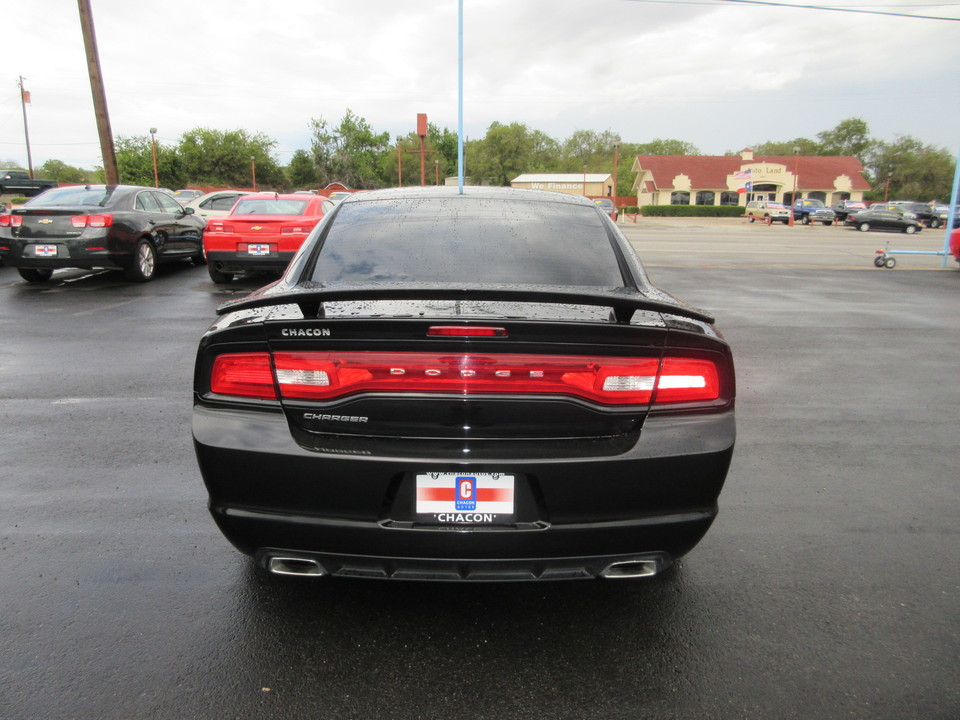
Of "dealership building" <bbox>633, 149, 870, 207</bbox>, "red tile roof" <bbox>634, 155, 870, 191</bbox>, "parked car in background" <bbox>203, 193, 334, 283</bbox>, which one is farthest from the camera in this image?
"red tile roof" <bbox>634, 155, 870, 191</bbox>

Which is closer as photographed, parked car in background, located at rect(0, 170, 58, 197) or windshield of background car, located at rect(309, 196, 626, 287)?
windshield of background car, located at rect(309, 196, 626, 287)

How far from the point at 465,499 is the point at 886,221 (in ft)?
156

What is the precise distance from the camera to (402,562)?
7.67 feet

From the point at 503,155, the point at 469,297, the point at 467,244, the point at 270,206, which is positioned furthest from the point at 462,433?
the point at 503,155

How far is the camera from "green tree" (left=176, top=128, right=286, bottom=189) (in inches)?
2916

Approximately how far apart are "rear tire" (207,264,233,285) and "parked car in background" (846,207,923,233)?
41271 millimetres

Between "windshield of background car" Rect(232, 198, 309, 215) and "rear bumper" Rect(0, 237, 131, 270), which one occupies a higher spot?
"windshield of background car" Rect(232, 198, 309, 215)

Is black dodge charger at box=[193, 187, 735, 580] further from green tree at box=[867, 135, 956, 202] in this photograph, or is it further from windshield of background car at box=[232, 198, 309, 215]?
green tree at box=[867, 135, 956, 202]

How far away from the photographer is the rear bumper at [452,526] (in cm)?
229

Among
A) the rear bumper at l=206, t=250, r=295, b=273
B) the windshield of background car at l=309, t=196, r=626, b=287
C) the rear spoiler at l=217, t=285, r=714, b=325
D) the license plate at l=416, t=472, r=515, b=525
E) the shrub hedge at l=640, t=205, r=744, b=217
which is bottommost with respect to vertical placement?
the shrub hedge at l=640, t=205, r=744, b=217

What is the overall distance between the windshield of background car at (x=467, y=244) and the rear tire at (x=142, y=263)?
372 inches

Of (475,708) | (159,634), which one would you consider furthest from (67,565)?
(475,708)

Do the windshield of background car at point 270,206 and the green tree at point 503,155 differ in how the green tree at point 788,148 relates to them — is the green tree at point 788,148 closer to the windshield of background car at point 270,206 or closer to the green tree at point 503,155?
the green tree at point 503,155

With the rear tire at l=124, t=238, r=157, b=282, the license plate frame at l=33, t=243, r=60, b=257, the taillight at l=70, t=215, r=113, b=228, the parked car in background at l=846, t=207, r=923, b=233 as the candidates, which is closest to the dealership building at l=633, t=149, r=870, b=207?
the parked car in background at l=846, t=207, r=923, b=233
